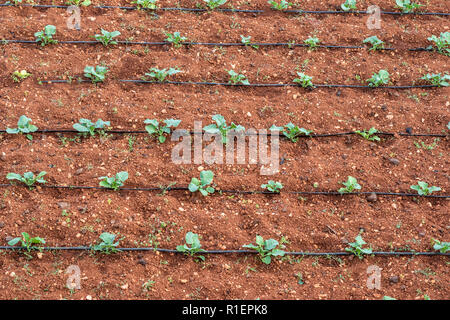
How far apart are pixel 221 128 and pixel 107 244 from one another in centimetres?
116

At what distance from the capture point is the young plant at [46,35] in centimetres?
396

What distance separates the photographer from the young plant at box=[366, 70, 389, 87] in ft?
12.6

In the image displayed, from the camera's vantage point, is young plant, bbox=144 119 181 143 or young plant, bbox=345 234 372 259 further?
young plant, bbox=144 119 181 143

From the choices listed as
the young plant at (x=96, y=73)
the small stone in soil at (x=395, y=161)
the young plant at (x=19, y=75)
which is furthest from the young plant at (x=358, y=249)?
the young plant at (x=19, y=75)

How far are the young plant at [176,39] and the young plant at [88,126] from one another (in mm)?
1072

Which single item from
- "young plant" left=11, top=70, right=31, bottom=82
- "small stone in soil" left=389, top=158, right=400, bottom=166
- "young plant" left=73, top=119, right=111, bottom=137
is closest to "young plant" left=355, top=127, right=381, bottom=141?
"small stone in soil" left=389, top=158, right=400, bottom=166

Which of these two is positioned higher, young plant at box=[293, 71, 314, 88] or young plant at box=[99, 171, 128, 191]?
young plant at box=[293, 71, 314, 88]

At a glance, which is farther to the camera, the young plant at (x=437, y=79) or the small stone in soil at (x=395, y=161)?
the young plant at (x=437, y=79)

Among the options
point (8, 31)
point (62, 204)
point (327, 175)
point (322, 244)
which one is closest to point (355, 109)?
point (327, 175)

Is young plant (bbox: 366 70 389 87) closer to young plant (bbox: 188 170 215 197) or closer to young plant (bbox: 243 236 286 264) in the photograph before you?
young plant (bbox: 188 170 215 197)

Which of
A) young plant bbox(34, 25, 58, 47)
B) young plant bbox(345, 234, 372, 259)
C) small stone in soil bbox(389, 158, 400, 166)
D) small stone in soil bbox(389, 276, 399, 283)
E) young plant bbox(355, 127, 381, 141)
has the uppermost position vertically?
young plant bbox(34, 25, 58, 47)

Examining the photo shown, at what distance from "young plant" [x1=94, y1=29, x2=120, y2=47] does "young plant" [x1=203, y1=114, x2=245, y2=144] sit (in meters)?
1.24

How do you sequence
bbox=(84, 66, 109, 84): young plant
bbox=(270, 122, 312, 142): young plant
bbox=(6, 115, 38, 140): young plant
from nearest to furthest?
bbox=(6, 115, 38, 140): young plant
bbox=(270, 122, 312, 142): young plant
bbox=(84, 66, 109, 84): young plant

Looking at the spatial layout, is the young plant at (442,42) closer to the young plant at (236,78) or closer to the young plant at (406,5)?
the young plant at (406,5)
